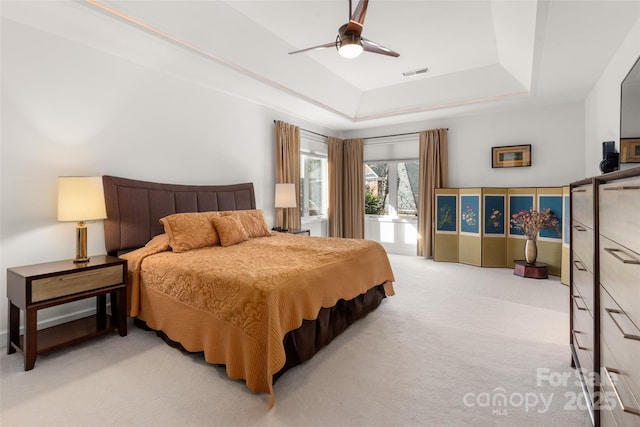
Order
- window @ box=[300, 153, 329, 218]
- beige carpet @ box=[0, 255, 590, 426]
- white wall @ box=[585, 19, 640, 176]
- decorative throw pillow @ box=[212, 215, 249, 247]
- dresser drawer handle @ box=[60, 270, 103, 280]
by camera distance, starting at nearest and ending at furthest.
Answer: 1. beige carpet @ box=[0, 255, 590, 426]
2. dresser drawer handle @ box=[60, 270, 103, 280]
3. white wall @ box=[585, 19, 640, 176]
4. decorative throw pillow @ box=[212, 215, 249, 247]
5. window @ box=[300, 153, 329, 218]

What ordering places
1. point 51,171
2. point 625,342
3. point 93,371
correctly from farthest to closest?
point 51,171, point 93,371, point 625,342

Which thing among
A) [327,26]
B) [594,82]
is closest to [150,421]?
[327,26]

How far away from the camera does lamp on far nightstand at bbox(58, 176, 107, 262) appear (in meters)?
2.54

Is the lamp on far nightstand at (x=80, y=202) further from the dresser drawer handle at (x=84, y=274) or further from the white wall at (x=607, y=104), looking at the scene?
the white wall at (x=607, y=104)

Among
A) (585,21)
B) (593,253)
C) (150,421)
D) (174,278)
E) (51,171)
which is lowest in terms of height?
(150,421)

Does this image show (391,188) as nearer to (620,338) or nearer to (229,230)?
(229,230)

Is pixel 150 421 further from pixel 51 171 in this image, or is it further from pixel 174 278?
pixel 51 171

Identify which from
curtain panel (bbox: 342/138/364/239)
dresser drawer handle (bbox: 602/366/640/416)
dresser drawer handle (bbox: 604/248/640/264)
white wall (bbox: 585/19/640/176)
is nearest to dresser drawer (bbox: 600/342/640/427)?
dresser drawer handle (bbox: 602/366/640/416)

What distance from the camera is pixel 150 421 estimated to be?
174cm

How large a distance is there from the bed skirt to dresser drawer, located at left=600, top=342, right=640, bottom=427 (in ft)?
5.32

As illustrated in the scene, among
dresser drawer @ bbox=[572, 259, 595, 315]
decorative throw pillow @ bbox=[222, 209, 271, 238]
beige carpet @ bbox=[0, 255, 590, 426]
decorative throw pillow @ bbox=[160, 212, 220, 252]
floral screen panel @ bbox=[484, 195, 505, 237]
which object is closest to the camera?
Result: dresser drawer @ bbox=[572, 259, 595, 315]

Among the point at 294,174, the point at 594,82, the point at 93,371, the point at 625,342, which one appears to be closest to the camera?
the point at 625,342

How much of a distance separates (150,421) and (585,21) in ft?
13.8

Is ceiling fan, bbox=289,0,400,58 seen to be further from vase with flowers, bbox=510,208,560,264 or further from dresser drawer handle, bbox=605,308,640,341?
vase with flowers, bbox=510,208,560,264
